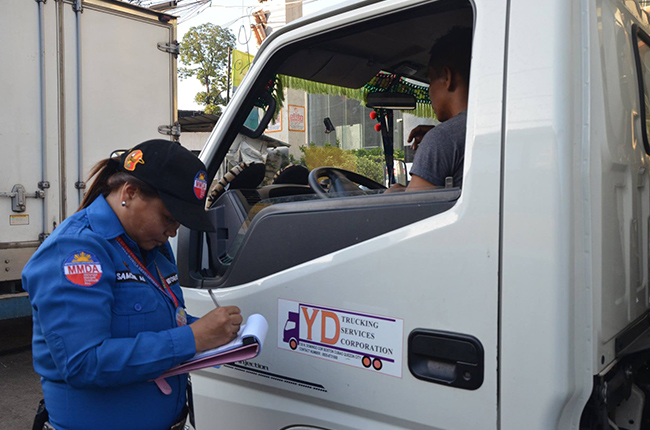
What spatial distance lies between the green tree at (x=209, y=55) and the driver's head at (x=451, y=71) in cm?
2613

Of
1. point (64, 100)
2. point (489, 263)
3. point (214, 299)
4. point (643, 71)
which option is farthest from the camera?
point (64, 100)

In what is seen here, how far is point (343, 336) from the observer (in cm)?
155

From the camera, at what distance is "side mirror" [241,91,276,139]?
82.0 inches

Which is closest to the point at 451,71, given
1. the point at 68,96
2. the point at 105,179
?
the point at 105,179

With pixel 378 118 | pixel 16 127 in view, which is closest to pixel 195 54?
pixel 16 127

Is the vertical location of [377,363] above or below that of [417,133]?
below

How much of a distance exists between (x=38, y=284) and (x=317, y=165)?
1317 mm

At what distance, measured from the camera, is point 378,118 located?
109 inches

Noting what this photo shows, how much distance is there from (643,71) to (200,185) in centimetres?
145

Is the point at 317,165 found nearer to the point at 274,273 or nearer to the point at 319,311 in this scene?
the point at 274,273

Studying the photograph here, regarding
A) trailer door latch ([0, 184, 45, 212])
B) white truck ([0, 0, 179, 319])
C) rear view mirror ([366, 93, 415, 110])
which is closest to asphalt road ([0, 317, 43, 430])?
white truck ([0, 0, 179, 319])

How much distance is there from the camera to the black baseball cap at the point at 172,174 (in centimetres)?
149

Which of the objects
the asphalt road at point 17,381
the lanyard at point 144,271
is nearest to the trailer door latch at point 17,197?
the asphalt road at point 17,381

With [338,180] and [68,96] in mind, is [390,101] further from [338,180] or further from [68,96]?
[68,96]
